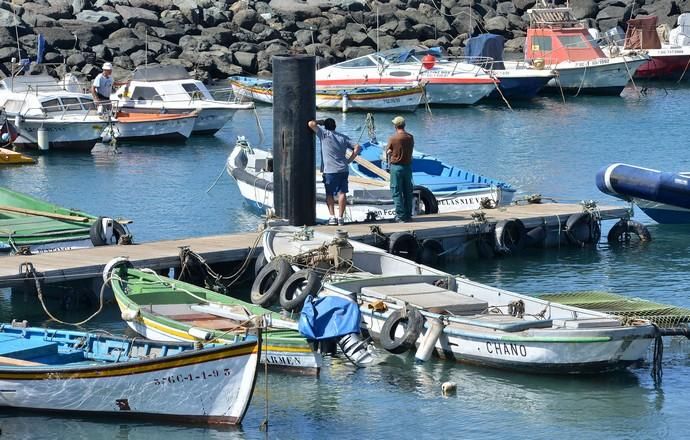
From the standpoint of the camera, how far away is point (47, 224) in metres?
23.9

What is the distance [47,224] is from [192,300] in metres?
5.84

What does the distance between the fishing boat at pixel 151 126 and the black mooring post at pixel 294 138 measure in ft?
53.1

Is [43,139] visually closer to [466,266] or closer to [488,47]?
[466,266]

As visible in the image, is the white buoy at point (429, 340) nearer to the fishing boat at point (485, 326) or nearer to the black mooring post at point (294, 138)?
the fishing boat at point (485, 326)

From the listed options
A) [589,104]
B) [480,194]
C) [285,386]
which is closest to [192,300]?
[285,386]

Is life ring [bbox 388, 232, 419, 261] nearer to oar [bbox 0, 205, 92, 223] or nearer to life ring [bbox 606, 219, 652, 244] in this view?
life ring [bbox 606, 219, 652, 244]

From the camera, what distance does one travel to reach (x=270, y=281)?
2044 centimetres

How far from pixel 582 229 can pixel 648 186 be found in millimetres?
1903

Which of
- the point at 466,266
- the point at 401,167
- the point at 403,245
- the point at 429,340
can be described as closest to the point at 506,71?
the point at 466,266

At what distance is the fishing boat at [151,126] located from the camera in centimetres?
3909

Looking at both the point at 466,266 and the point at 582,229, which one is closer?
the point at 466,266

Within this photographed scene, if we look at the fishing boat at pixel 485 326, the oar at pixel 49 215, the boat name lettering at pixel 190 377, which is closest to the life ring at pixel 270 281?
the fishing boat at pixel 485 326

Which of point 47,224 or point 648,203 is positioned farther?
point 648,203

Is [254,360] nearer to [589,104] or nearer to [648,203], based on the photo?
[648,203]
